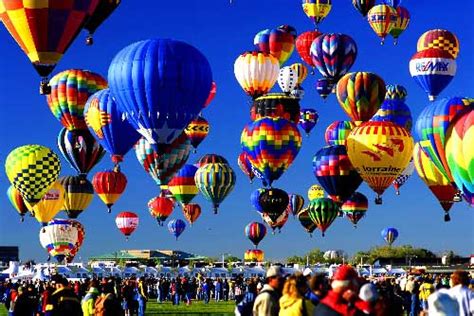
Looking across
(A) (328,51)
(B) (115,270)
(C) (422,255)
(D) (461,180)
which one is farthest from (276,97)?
(C) (422,255)

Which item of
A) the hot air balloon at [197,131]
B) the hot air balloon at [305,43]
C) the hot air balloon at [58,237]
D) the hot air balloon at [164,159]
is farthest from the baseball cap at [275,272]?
the hot air balloon at [305,43]

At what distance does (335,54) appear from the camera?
1698 inches

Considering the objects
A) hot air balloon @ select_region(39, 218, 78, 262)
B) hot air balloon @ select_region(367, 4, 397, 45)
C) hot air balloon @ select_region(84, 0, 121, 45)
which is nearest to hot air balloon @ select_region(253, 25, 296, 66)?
hot air balloon @ select_region(367, 4, 397, 45)

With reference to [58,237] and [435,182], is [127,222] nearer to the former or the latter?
[58,237]

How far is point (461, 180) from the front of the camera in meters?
26.0

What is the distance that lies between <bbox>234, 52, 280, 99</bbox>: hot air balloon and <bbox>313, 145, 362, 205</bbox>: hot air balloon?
5.23 m

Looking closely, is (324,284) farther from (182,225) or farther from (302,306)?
(182,225)

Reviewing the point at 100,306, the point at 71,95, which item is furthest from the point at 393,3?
the point at 100,306

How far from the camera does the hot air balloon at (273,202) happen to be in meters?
45.5

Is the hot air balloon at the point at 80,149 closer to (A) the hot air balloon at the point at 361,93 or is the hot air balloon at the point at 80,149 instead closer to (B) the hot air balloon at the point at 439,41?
(A) the hot air balloon at the point at 361,93

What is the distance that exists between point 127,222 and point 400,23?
2132cm

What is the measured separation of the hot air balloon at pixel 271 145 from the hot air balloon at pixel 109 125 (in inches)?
241

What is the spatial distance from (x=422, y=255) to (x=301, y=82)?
70415mm

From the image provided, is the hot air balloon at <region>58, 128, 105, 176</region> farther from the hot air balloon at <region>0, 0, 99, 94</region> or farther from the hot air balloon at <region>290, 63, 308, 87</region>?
the hot air balloon at <region>290, 63, 308, 87</region>
